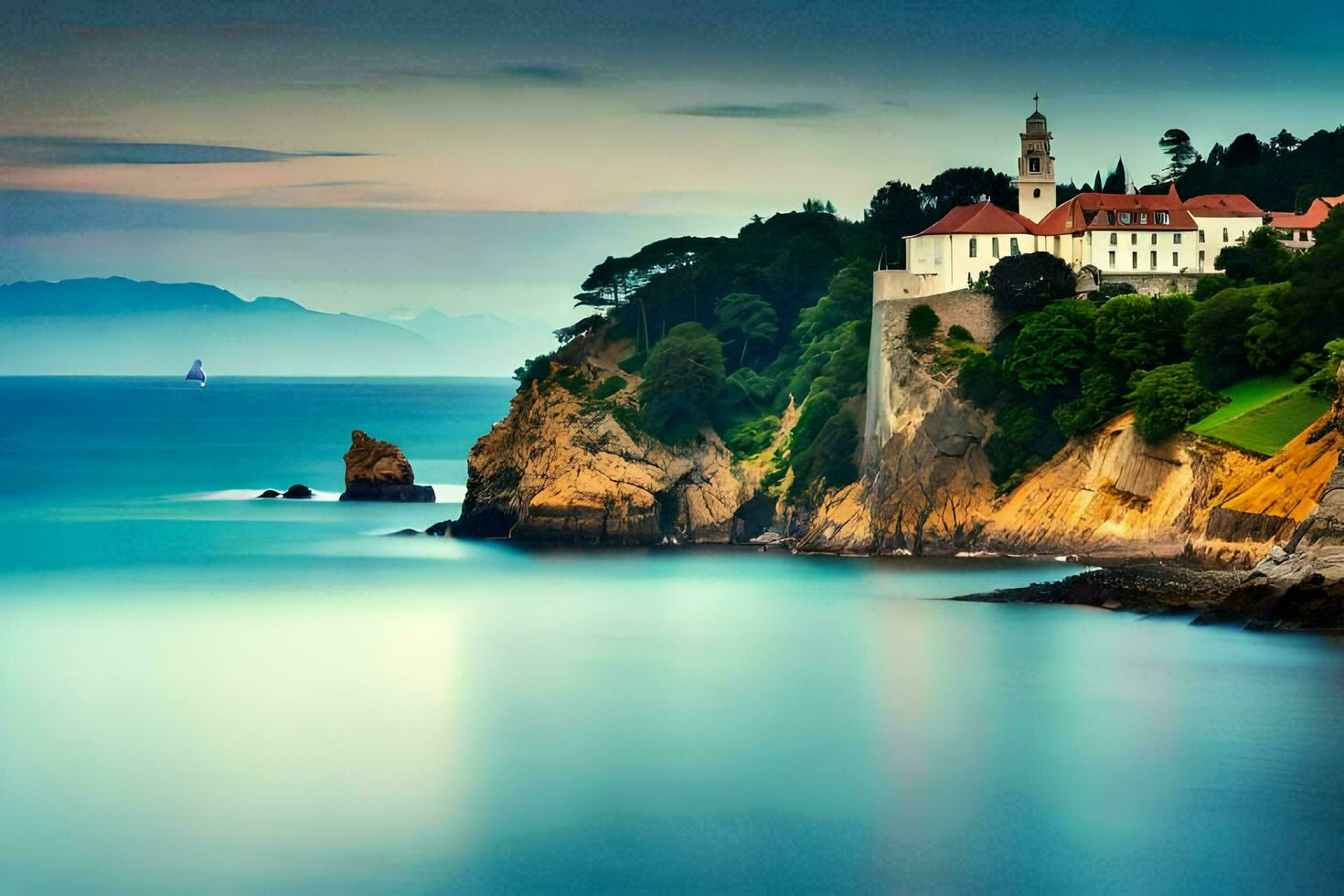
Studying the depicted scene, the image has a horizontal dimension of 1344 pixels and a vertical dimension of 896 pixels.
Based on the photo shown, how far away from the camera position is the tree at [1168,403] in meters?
56.2

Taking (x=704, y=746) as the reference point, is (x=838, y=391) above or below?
above

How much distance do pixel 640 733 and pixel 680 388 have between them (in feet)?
102

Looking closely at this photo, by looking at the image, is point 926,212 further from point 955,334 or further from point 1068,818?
point 1068,818

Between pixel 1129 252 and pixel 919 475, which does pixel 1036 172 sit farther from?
pixel 919 475

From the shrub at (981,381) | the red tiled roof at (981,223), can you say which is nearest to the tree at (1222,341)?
the shrub at (981,381)

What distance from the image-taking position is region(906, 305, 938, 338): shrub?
6369cm

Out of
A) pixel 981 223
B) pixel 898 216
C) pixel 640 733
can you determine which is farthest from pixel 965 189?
pixel 640 733

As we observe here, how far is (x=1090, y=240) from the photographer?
65.6 metres

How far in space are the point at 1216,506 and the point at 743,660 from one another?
Result: 12.6 m

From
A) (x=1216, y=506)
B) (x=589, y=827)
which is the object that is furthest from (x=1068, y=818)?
(x=1216, y=506)

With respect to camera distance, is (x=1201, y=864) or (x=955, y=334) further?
(x=955, y=334)

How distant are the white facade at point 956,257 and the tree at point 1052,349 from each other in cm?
436

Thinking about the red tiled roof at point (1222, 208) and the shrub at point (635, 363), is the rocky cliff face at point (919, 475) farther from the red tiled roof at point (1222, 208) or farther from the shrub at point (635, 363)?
the shrub at point (635, 363)

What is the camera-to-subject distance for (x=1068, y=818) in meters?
32.7
